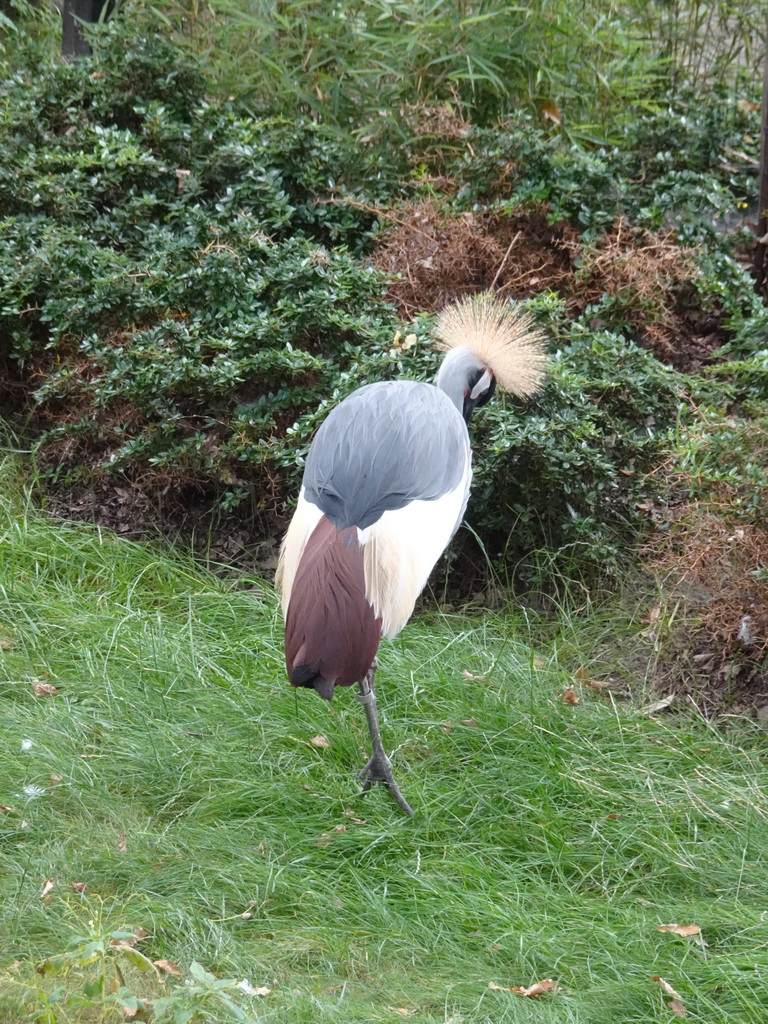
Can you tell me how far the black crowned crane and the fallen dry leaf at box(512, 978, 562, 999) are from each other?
2.54 ft

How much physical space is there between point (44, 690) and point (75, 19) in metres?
4.34

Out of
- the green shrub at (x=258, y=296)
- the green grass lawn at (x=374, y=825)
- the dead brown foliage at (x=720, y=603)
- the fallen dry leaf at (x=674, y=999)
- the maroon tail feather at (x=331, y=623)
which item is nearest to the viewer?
the fallen dry leaf at (x=674, y=999)

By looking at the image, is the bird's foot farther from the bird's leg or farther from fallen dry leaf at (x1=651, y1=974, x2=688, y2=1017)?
fallen dry leaf at (x1=651, y1=974, x2=688, y2=1017)

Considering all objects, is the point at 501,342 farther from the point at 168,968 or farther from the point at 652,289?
the point at 168,968

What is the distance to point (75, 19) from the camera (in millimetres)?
6426

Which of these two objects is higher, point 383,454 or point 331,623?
point 383,454

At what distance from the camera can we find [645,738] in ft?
11.9

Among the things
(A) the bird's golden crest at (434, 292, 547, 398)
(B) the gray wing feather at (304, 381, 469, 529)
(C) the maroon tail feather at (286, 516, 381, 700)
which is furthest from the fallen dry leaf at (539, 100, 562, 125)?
(C) the maroon tail feather at (286, 516, 381, 700)

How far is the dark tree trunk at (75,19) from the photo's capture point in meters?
6.47

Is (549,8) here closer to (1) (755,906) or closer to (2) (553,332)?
(2) (553,332)

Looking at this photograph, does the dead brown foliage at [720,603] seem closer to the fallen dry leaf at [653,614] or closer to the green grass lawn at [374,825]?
the fallen dry leaf at [653,614]

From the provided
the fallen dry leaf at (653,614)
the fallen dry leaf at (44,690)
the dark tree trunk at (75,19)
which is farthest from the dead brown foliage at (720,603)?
the dark tree trunk at (75,19)

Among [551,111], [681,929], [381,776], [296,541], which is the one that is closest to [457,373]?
[296,541]

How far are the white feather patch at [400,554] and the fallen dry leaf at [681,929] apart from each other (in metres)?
1.04
